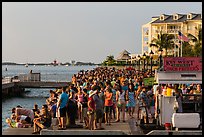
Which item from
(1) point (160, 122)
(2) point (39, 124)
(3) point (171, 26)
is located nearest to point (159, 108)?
(1) point (160, 122)

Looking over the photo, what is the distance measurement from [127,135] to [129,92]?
409 cm

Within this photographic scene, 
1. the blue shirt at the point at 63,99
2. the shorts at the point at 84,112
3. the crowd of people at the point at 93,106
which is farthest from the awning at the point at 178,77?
the blue shirt at the point at 63,99

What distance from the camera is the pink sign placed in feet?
53.2

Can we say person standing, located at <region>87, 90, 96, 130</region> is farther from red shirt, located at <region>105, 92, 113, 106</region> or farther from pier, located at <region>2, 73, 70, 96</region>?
pier, located at <region>2, 73, 70, 96</region>

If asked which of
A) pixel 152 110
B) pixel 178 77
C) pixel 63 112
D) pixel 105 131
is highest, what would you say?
pixel 178 77

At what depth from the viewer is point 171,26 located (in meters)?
111

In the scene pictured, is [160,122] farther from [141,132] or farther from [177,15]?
[177,15]

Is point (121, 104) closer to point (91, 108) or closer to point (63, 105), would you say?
point (91, 108)

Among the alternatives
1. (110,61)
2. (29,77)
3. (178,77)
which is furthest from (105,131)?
(110,61)

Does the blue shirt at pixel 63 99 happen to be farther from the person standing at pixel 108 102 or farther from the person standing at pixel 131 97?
the person standing at pixel 131 97

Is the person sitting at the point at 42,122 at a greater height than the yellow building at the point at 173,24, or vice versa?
the yellow building at the point at 173,24

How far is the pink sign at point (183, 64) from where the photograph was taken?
1622cm

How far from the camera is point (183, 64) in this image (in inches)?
644

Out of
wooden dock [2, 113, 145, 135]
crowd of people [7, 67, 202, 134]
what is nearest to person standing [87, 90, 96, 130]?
crowd of people [7, 67, 202, 134]
